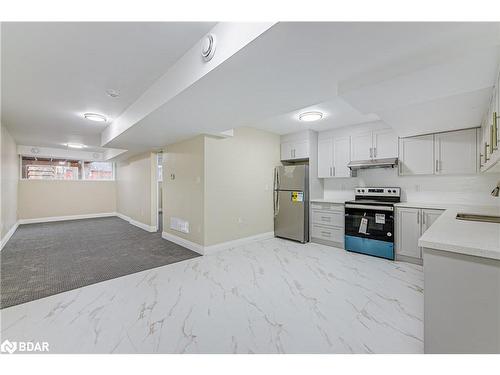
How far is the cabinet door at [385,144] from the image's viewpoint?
3.79 meters

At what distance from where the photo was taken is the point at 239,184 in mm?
4352

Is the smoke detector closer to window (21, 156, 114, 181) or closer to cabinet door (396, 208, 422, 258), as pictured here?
cabinet door (396, 208, 422, 258)

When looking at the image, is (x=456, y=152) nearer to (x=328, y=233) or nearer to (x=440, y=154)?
(x=440, y=154)

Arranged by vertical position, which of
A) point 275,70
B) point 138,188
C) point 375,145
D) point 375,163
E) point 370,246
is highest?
point 275,70

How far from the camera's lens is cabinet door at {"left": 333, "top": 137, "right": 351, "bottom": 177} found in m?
4.30

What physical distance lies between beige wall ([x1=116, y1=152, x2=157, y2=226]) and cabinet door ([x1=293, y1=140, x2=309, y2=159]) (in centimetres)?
371

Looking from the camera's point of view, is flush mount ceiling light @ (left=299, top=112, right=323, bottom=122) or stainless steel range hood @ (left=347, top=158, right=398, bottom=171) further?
stainless steel range hood @ (left=347, top=158, right=398, bottom=171)

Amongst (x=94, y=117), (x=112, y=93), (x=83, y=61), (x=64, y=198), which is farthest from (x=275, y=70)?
(x=64, y=198)

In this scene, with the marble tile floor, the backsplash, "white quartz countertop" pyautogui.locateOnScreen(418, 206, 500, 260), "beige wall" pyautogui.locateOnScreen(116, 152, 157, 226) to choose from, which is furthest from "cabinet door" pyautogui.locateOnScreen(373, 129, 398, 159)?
"beige wall" pyautogui.locateOnScreen(116, 152, 157, 226)

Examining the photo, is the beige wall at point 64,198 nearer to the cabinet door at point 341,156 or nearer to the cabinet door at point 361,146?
the cabinet door at point 341,156

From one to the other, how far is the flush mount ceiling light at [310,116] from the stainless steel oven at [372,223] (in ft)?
5.22

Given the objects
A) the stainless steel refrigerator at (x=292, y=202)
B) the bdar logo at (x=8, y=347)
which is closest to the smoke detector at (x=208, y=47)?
the bdar logo at (x=8, y=347)

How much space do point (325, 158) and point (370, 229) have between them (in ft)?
5.54
